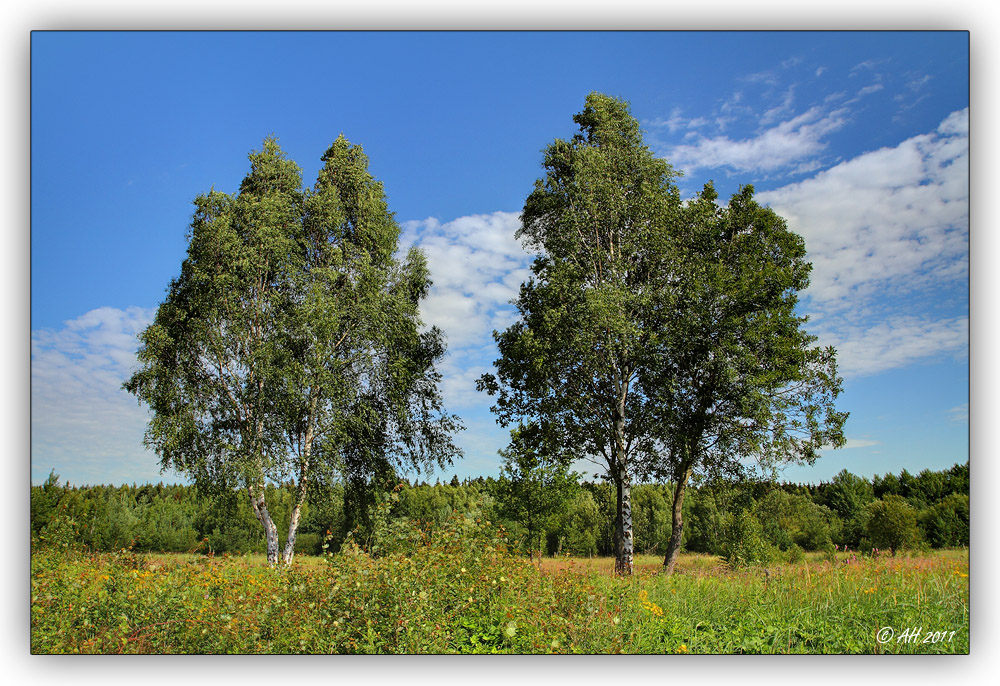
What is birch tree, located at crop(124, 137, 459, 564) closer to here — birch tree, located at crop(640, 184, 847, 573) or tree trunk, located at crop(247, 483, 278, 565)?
tree trunk, located at crop(247, 483, 278, 565)

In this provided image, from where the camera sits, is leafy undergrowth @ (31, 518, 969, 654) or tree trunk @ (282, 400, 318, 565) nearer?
leafy undergrowth @ (31, 518, 969, 654)

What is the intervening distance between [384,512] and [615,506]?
4.29 m

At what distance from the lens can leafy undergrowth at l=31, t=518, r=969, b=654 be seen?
199 inches

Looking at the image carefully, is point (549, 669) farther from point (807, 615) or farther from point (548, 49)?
point (548, 49)

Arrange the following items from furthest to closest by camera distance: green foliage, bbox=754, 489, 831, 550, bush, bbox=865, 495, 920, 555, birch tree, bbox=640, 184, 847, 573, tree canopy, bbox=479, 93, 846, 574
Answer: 1. tree canopy, bbox=479, 93, 846, 574
2. birch tree, bbox=640, 184, 847, 573
3. green foliage, bbox=754, 489, 831, 550
4. bush, bbox=865, 495, 920, 555

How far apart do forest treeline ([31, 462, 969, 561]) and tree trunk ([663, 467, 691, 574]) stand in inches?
4.3

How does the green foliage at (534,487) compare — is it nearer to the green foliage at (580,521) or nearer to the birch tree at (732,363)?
the green foliage at (580,521)

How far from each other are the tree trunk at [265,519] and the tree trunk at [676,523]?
6833mm

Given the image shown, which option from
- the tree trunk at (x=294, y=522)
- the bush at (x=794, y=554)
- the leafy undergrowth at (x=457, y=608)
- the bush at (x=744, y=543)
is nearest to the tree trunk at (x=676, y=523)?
the bush at (x=744, y=543)

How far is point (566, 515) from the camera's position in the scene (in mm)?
9625

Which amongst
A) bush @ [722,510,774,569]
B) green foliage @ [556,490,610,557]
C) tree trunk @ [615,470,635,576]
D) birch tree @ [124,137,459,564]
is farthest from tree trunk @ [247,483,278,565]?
bush @ [722,510,774,569]

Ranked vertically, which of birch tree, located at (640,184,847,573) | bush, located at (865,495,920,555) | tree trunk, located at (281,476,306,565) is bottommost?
tree trunk, located at (281,476,306,565)

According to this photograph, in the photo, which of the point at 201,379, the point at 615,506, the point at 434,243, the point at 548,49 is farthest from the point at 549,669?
the point at 201,379
